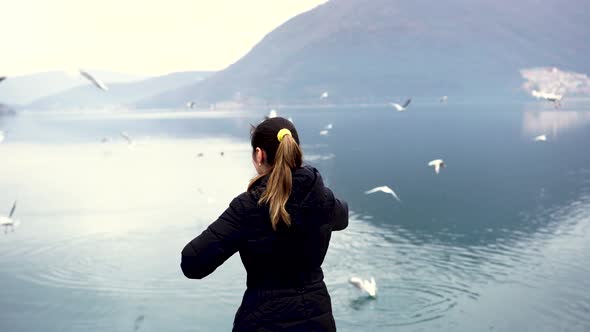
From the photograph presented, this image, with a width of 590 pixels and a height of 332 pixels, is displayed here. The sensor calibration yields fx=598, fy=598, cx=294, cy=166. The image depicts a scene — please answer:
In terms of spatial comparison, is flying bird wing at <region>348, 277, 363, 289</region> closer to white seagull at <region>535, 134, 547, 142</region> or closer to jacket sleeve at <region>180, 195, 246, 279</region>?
jacket sleeve at <region>180, 195, 246, 279</region>

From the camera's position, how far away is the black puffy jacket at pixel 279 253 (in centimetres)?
349

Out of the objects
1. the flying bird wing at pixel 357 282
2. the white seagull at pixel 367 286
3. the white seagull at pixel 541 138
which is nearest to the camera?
the white seagull at pixel 367 286

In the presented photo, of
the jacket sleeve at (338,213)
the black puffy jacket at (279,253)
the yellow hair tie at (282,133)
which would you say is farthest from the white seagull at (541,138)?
the yellow hair tie at (282,133)

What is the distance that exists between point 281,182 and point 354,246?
27.3 meters

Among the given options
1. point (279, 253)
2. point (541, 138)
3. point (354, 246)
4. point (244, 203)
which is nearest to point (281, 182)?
point (244, 203)

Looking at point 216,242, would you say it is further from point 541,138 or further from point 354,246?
point 541,138

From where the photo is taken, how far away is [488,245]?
1216 inches

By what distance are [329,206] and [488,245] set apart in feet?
95.3

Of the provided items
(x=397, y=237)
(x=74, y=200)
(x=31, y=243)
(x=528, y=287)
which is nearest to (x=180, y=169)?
(x=74, y=200)

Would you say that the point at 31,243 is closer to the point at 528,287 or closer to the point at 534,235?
the point at 528,287

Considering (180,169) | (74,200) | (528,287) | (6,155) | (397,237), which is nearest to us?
(528,287)

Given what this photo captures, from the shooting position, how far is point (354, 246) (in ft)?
99.6

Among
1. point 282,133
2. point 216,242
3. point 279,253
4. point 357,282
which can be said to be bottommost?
point 357,282

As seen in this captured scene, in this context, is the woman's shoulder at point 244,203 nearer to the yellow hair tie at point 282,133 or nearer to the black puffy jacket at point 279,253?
the black puffy jacket at point 279,253
